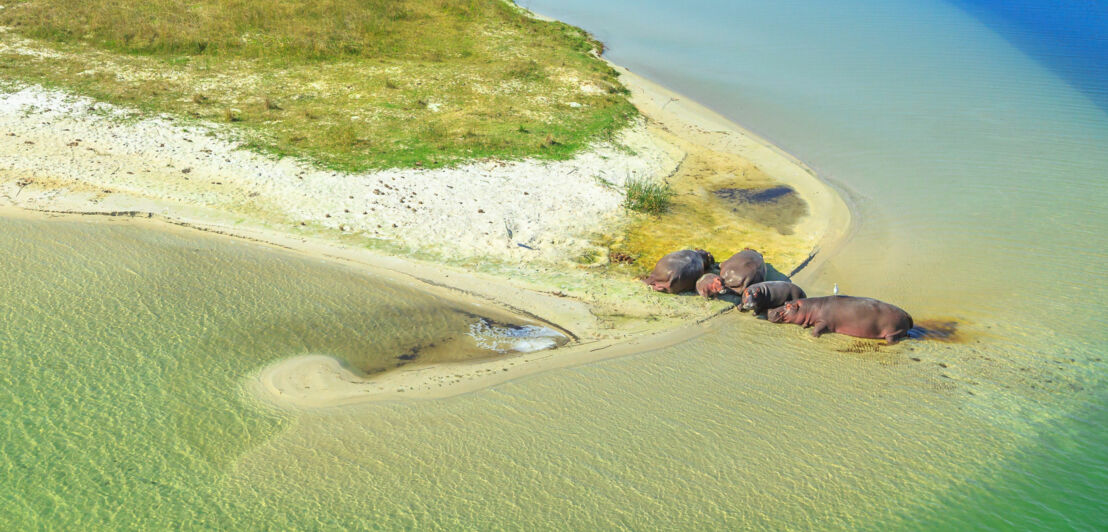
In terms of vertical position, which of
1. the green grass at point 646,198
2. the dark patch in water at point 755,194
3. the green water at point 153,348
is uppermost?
the dark patch in water at point 755,194

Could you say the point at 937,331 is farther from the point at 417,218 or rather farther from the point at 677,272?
the point at 417,218

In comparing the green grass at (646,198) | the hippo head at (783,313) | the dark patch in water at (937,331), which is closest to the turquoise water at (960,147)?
the dark patch in water at (937,331)

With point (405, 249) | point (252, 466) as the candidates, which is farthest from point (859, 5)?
point (252, 466)

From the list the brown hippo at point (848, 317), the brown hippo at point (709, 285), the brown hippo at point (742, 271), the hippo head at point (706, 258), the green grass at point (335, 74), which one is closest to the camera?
the brown hippo at point (848, 317)

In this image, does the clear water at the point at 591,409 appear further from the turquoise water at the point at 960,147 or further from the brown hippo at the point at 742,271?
the brown hippo at the point at 742,271

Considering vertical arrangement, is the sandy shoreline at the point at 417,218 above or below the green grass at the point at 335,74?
below

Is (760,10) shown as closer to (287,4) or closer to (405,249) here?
(287,4)

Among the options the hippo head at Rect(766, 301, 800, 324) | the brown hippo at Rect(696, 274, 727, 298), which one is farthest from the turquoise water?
the brown hippo at Rect(696, 274, 727, 298)
